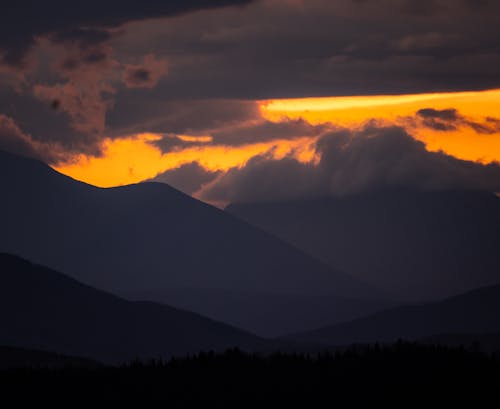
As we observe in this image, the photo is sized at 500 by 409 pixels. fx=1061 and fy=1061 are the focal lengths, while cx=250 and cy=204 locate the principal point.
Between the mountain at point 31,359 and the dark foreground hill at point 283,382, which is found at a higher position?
the mountain at point 31,359

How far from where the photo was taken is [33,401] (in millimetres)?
91125

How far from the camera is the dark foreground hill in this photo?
81438 mm

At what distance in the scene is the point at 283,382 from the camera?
294 feet

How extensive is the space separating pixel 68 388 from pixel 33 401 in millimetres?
3947

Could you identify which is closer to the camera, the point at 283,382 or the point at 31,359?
the point at 283,382

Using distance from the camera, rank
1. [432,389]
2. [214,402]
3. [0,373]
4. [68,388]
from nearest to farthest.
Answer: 1. [432,389]
2. [214,402]
3. [68,388]
4. [0,373]

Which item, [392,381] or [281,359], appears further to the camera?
[281,359]

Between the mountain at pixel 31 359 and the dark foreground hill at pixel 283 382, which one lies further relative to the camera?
the mountain at pixel 31 359

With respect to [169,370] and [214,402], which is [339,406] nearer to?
[214,402]

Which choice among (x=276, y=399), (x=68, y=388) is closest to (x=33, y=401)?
(x=68, y=388)

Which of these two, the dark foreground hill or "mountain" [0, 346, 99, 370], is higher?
"mountain" [0, 346, 99, 370]

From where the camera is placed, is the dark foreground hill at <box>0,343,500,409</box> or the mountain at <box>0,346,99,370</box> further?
the mountain at <box>0,346,99,370</box>

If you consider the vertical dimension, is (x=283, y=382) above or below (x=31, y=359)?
below

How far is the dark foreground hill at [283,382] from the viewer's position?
81438 millimetres
